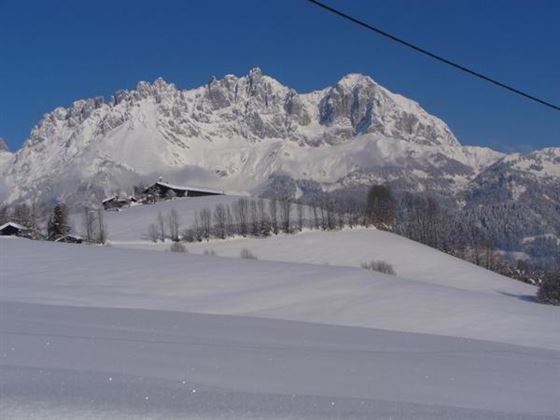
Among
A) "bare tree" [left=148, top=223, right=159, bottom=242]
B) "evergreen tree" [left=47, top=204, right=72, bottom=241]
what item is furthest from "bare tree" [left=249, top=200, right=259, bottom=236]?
"evergreen tree" [left=47, top=204, right=72, bottom=241]

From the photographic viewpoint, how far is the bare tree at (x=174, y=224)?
10509 cm

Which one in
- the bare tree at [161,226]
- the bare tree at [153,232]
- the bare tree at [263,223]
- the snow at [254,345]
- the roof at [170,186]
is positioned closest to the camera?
the snow at [254,345]

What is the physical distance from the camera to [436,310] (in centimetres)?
2672

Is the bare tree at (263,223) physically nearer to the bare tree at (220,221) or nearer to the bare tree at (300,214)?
the bare tree at (300,214)

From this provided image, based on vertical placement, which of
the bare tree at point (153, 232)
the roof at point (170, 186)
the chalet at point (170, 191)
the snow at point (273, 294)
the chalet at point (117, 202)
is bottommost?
the snow at point (273, 294)

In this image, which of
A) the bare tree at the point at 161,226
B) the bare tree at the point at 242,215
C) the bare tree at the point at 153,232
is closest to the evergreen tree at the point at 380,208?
the bare tree at the point at 242,215

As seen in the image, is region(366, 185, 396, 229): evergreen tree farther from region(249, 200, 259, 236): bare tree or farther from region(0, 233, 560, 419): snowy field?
region(0, 233, 560, 419): snowy field

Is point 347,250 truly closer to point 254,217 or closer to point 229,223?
point 229,223

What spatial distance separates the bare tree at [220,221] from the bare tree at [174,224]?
619cm

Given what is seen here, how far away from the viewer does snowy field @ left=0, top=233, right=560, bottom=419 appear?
24.0ft

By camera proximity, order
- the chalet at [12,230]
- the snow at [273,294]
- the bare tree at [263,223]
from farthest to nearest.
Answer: the bare tree at [263,223], the chalet at [12,230], the snow at [273,294]

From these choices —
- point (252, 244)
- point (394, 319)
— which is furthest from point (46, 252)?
point (252, 244)

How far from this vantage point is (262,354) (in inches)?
457

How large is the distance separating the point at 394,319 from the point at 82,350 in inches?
621
